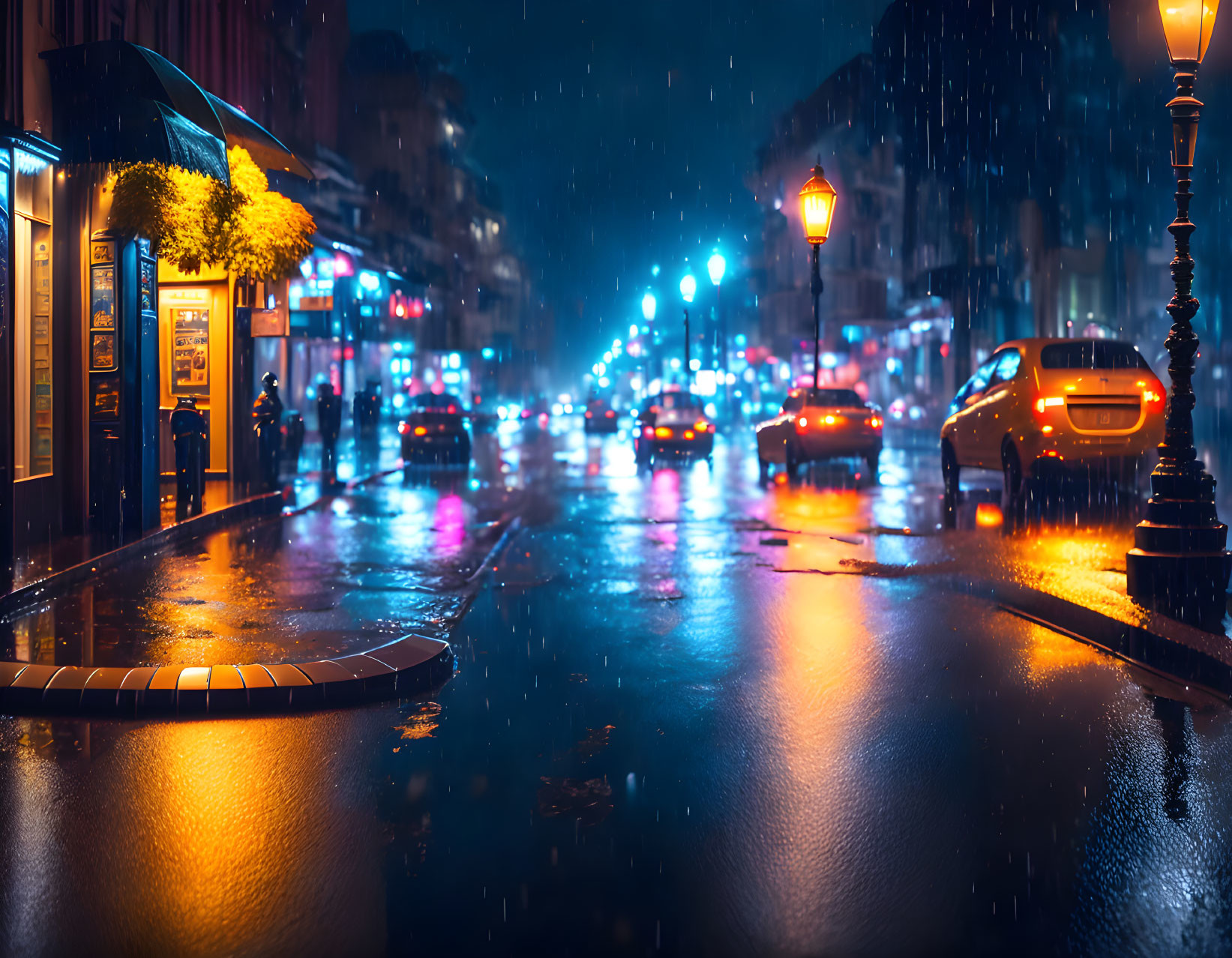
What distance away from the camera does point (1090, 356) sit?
15.2 m

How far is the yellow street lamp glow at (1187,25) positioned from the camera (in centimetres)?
894

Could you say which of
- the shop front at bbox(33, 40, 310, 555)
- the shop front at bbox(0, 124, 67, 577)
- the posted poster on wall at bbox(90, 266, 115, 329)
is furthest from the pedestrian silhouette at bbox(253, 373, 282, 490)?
the posted poster on wall at bbox(90, 266, 115, 329)

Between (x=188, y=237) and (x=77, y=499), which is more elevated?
(x=188, y=237)

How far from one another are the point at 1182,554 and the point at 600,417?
49.6 meters

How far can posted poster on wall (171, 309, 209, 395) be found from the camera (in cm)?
2167

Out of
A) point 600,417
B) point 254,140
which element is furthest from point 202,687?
point 600,417

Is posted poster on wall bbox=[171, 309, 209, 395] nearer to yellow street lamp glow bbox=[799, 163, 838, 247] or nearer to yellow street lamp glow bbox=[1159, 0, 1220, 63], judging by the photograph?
yellow street lamp glow bbox=[799, 163, 838, 247]

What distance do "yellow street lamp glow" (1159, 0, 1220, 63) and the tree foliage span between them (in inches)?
370

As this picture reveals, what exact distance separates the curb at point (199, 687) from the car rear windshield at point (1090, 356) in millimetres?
10580

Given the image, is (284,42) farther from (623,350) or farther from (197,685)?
(623,350)

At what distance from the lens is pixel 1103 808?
4.79 meters

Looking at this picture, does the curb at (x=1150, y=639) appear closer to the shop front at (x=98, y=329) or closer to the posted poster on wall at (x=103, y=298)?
the shop front at (x=98, y=329)

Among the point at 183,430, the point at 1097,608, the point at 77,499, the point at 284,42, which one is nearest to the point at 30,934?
the point at 1097,608

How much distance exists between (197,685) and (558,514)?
10872 millimetres
